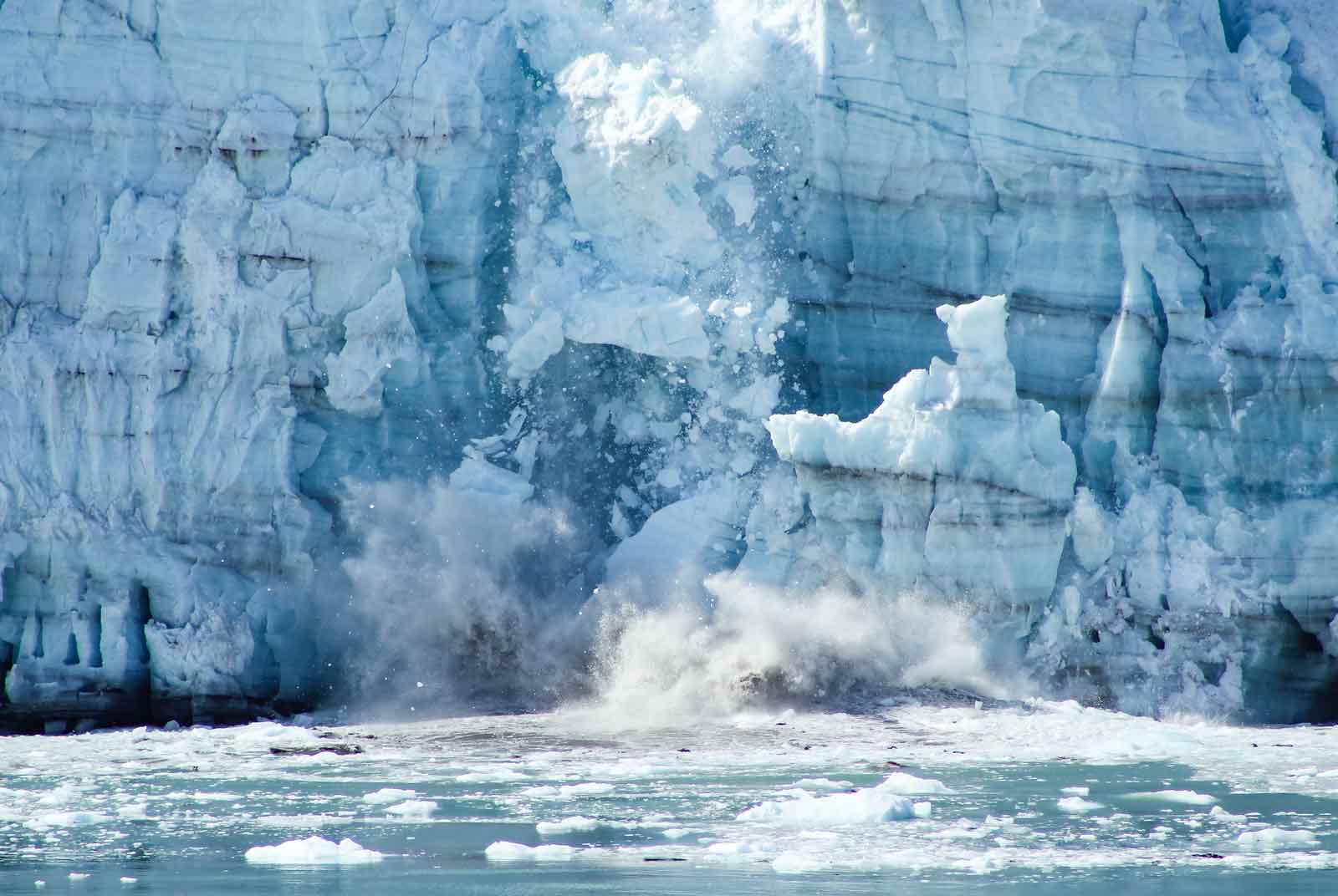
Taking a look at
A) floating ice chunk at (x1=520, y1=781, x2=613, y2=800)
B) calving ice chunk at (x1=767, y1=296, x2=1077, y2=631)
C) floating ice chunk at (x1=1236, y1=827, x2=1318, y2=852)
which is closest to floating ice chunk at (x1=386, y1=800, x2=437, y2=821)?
floating ice chunk at (x1=520, y1=781, x2=613, y2=800)

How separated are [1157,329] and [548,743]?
6.16 m

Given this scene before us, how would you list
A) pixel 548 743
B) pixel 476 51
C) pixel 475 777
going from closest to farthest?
pixel 475 777, pixel 548 743, pixel 476 51

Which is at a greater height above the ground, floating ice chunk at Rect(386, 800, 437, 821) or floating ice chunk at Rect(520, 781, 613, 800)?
floating ice chunk at Rect(386, 800, 437, 821)

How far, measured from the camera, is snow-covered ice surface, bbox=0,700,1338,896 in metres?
11.1

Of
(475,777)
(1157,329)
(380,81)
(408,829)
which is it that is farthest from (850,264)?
(408,829)

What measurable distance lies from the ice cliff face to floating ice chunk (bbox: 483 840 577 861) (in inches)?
A: 243

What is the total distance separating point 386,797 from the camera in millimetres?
13586

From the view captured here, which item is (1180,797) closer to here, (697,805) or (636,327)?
(697,805)

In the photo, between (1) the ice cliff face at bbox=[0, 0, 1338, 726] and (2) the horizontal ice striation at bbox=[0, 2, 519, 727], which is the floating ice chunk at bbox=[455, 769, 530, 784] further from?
(2) the horizontal ice striation at bbox=[0, 2, 519, 727]

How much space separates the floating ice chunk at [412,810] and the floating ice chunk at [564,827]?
2.67 ft

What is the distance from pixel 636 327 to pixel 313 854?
7518 millimetres

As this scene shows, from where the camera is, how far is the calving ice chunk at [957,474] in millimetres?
17000

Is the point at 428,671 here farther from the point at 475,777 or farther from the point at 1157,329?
the point at 1157,329

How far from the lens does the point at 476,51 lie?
18.9 m
